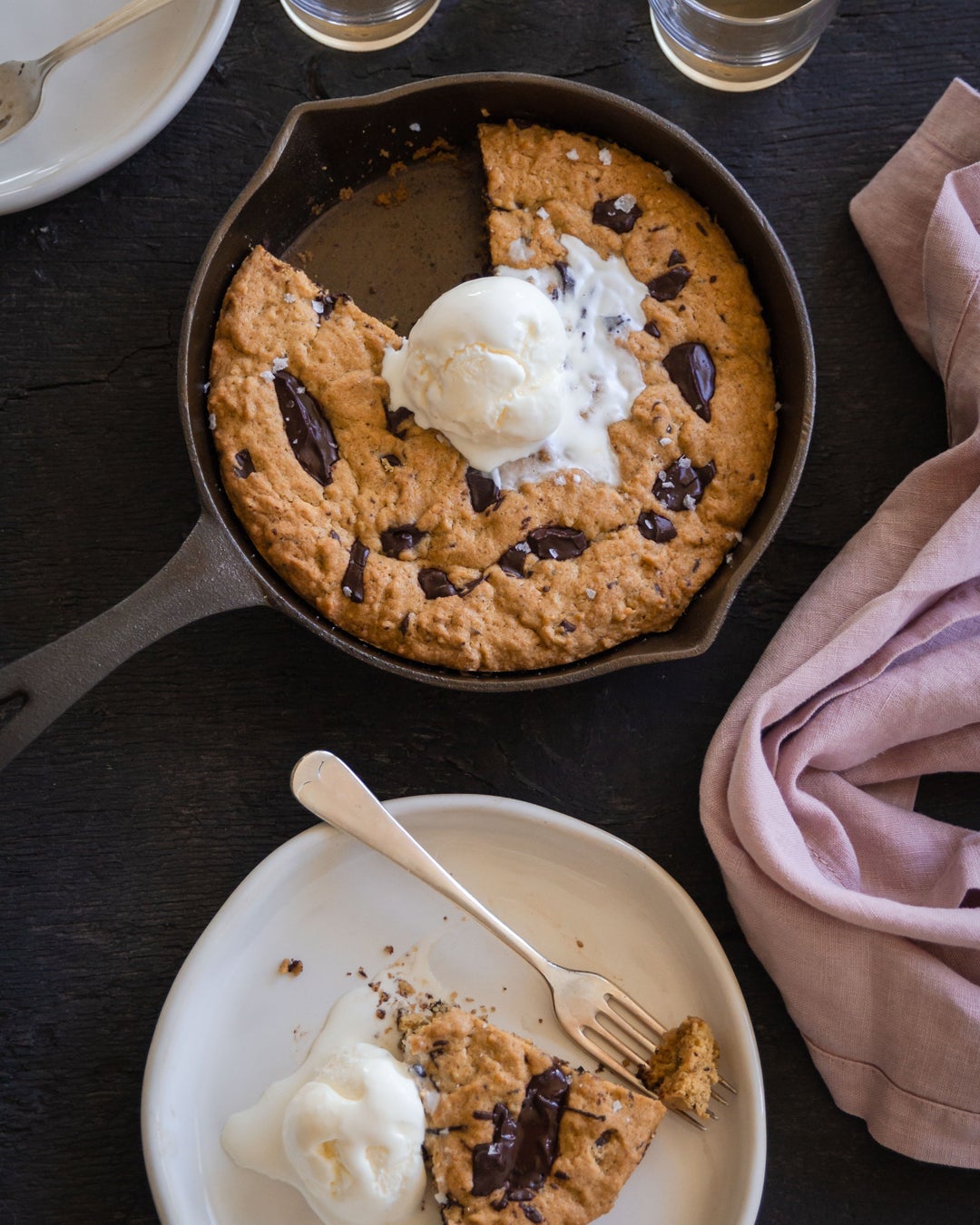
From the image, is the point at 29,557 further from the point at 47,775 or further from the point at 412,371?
the point at 412,371

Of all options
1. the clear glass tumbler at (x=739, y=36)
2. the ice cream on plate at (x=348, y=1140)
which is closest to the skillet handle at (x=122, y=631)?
the ice cream on plate at (x=348, y=1140)

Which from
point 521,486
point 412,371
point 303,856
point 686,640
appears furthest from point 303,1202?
point 412,371

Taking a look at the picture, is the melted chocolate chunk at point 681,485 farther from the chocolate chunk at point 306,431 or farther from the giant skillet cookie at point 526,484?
the chocolate chunk at point 306,431

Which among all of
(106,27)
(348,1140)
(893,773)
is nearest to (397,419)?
(106,27)

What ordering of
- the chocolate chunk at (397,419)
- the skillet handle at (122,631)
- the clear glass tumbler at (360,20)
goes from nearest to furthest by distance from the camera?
the skillet handle at (122,631) < the chocolate chunk at (397,419) < the clear glass tumbler at (360,20)

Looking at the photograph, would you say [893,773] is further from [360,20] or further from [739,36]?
[360,20]
